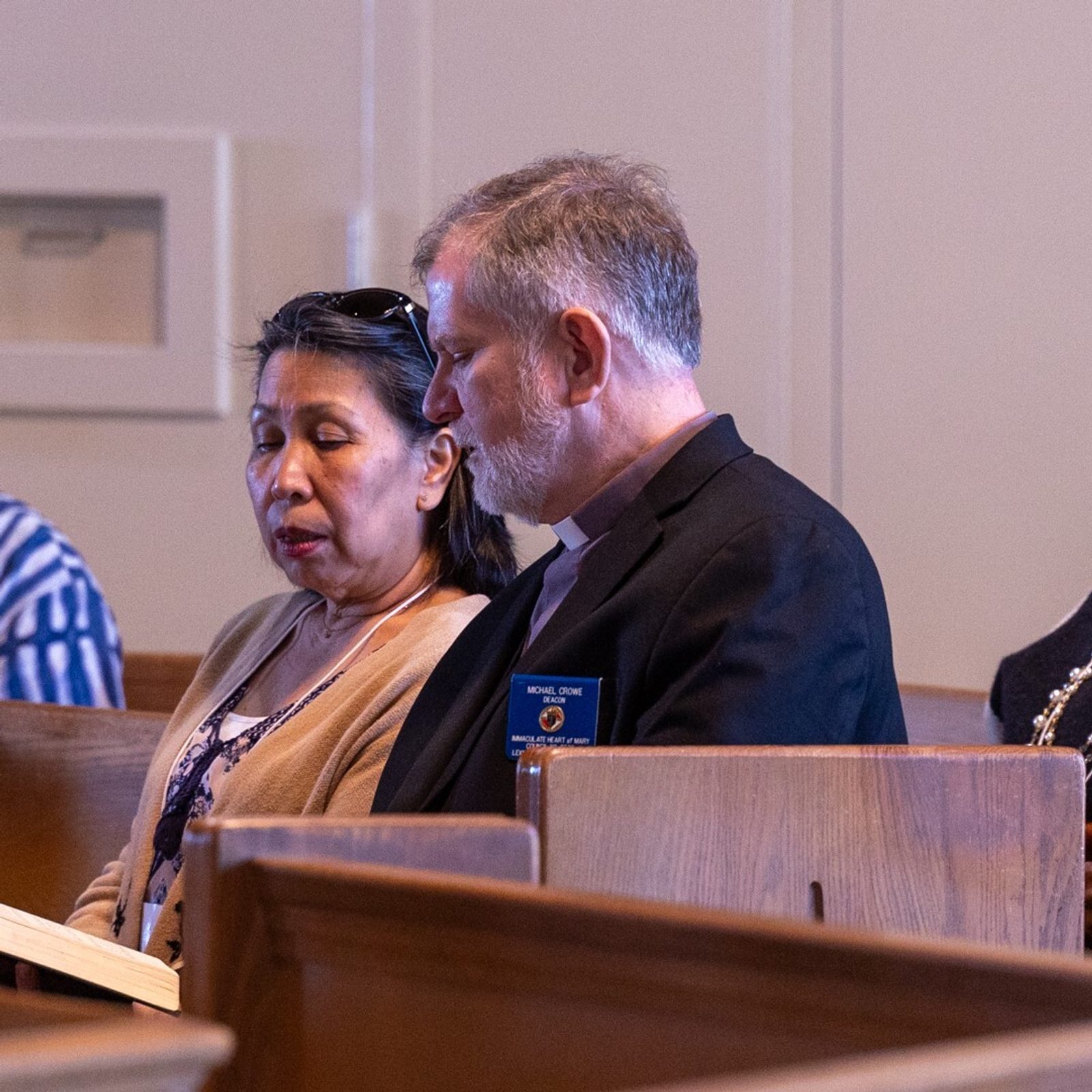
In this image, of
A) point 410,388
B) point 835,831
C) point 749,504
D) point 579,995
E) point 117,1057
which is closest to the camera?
point 117,1057

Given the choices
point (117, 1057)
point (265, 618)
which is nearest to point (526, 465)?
point (265, 618)

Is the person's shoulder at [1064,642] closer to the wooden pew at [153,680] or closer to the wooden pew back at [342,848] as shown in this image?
the wooden pew back at [342,848]

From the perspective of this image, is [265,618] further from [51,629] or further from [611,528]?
[611,528]

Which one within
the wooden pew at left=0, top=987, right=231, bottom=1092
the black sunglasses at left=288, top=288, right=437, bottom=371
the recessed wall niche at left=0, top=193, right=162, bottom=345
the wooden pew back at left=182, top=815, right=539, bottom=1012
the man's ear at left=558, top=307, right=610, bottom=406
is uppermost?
the recessed wall niche at left=0, top=193, right=162, bottom=345

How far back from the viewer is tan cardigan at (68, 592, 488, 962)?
1.79 metres

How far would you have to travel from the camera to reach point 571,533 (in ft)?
5.65

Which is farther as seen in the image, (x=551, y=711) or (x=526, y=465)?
(x=526, y=465)

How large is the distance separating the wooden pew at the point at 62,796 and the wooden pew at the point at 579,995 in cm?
154

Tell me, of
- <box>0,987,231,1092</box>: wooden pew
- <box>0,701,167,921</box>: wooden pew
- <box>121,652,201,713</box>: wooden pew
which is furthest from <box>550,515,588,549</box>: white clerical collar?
<box>121,652,201,713</box>: wooden pew

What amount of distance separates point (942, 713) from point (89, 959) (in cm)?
147

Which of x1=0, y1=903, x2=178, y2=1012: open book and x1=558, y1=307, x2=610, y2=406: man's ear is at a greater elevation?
x1=558, y1=307, x2=610, y2=406: man's ear

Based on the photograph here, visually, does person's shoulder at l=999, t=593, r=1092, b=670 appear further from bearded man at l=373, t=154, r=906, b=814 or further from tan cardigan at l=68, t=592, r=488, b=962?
tan cardigan at l=68, t=592, r=488, b=962

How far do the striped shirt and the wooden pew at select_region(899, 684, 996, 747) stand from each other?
127 centimetres

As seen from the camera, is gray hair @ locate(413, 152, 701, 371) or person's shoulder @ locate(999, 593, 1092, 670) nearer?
gray hair @ locate(413, 152, 701, 371)
